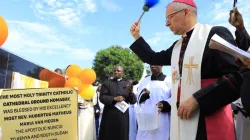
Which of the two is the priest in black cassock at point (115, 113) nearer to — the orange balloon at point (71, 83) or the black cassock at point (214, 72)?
the orange balloon at point (71, 83)

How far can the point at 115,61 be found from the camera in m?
51.9

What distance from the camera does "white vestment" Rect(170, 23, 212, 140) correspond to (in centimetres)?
237

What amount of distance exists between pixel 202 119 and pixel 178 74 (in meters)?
0.45

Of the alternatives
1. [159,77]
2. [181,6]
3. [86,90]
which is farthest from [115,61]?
[181,6]

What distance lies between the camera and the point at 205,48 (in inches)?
95.8

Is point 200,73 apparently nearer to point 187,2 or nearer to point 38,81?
point 187,2

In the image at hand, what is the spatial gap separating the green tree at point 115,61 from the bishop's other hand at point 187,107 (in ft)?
153

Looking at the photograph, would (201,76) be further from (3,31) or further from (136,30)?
(3,31)

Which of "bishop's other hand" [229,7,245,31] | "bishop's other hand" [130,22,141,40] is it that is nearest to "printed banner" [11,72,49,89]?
"bishop's other hand" [130,22,141,40]

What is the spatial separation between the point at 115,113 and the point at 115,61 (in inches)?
1769

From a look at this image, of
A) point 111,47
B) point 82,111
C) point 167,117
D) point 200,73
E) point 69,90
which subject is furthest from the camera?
point 111,47

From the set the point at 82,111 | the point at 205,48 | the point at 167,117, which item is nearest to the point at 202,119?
the point at 205,48

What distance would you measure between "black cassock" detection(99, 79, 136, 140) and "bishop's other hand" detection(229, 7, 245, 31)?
15.5ft

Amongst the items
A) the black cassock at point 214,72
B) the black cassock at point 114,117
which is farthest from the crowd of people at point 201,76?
the black cassock at point 114,117
